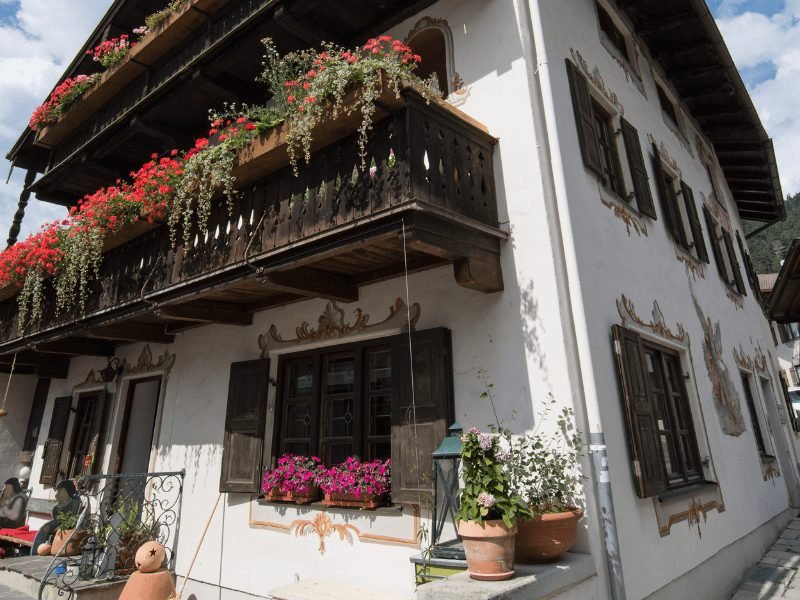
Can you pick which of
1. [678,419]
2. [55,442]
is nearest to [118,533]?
[55,442]

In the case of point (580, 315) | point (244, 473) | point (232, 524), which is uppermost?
point (580, 315)

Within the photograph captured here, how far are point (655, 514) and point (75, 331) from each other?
728 centimetres

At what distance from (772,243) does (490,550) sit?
68.6 metres

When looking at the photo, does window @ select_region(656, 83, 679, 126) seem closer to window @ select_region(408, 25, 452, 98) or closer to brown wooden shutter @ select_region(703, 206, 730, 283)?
brown wooden shutter @ select_region(703, 206, 730, 283)

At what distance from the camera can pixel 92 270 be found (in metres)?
7.04

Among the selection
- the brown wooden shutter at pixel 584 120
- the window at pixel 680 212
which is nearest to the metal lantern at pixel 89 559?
the brown wooden shutter at pixel 584 120

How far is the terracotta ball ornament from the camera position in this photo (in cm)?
499

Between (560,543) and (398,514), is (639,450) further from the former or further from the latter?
(398,514)

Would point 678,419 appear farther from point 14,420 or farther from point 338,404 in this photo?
point 14,420

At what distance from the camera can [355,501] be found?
472 cm

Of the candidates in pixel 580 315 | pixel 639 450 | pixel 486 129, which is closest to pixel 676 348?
pixel 639 450

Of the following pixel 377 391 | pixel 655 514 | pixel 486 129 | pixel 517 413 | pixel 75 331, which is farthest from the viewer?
pixel 75 331

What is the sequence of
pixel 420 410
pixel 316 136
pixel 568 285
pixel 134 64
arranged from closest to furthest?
pixel 568 285
pixel 316 136
pixel 420 410
pixel 134 64

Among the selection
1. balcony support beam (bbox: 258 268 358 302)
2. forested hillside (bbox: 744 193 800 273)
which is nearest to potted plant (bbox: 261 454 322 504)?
balcony support beam (bbox: 258 268 358 302)
